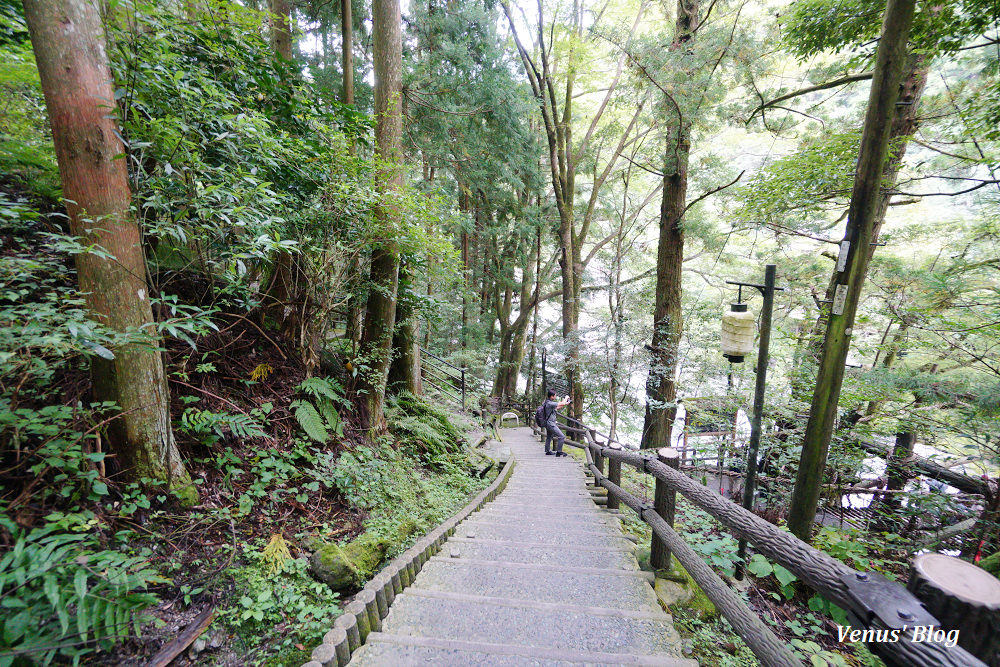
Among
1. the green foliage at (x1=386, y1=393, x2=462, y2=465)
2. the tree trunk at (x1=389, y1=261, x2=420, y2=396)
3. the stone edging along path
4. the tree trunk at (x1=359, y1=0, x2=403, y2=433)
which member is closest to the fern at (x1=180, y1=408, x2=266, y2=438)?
the stone edging along path

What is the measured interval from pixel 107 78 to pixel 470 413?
8.90 metres

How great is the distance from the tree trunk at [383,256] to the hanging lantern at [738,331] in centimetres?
389

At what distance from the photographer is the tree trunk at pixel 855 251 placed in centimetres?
293

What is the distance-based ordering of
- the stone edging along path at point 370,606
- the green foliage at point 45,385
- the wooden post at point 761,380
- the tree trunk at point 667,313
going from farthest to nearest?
the tree trunk at point 667,313 → the wooden post at point 761,380 → the stone edging along path at point 370,606 → the green foliage at point 45,385

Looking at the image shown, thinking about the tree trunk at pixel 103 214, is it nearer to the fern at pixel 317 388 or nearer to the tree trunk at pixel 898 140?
the fern at pixel 317 388

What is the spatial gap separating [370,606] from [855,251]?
459 cm

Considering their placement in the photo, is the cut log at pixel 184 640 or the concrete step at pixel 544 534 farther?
the concrete step at pixel 544 534

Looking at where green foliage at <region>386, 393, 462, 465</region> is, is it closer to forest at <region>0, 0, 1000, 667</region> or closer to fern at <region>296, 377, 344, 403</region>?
forest at <region>0, 0, 1000, 667</region>

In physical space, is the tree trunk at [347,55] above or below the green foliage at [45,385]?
above

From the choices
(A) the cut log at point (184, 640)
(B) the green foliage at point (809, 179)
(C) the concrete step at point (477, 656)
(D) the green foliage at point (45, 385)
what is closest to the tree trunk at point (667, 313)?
(B) the green foliage at point (809, 179)

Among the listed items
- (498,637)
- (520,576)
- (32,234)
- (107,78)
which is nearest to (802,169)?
(520,576)

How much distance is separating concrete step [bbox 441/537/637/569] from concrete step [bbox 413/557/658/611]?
0.21 metres

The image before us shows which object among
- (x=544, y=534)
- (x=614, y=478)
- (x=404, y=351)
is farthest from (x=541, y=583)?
(x=404, y=351)

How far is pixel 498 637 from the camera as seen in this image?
6.73 feet
